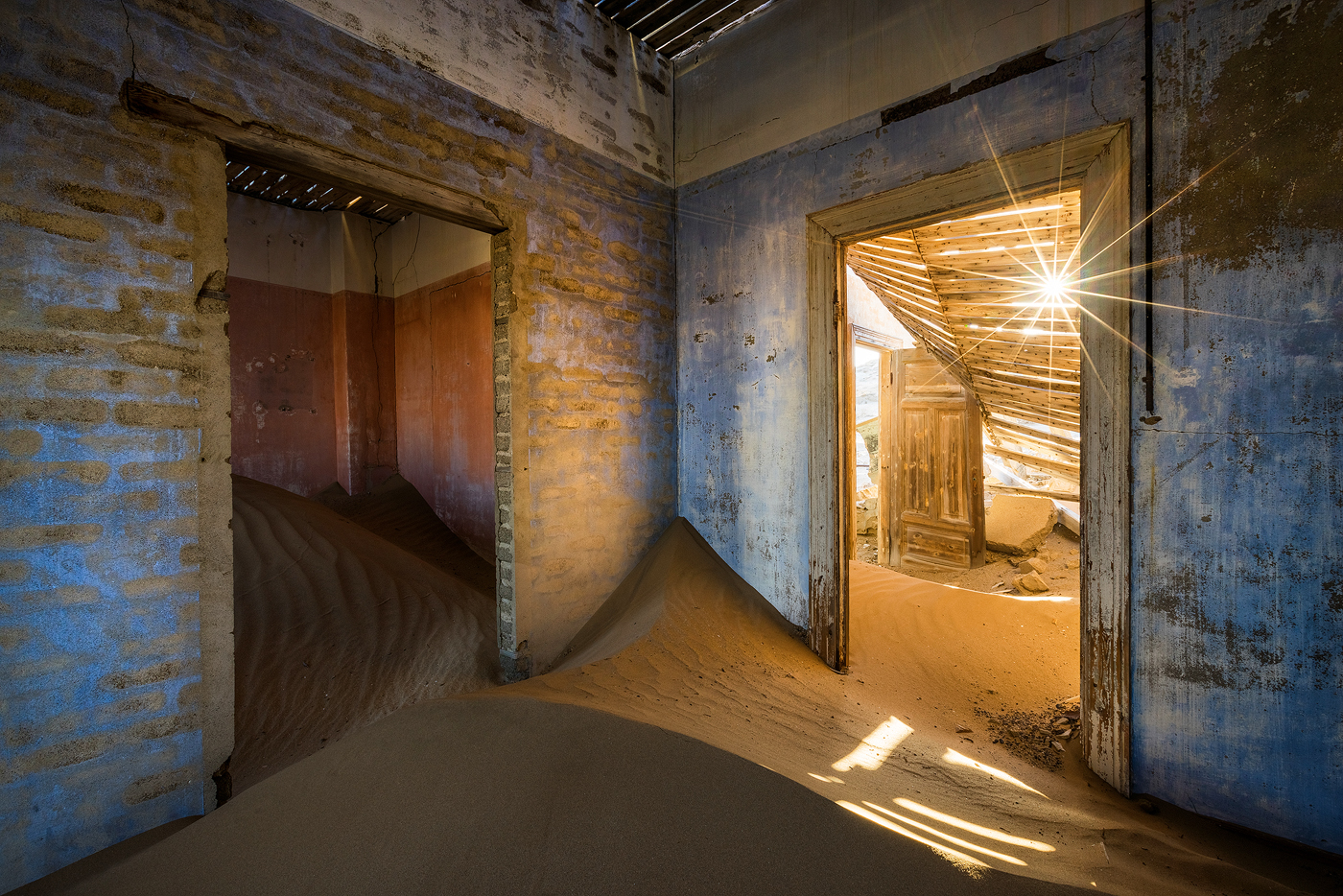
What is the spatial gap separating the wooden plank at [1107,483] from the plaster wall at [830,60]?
2.66 feet

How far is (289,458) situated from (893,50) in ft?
25.5

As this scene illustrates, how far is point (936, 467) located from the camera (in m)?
7.36

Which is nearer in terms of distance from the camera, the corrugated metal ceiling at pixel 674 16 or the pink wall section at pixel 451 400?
the corrugated metal ceiling at pixel 674 16

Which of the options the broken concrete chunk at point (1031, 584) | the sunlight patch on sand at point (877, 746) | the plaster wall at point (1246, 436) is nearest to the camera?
the plaster wall at point (1246, 436)

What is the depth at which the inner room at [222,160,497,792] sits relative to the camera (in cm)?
435

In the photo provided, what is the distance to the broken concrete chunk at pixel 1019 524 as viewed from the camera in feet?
23.6

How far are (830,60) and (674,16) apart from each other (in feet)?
4.02

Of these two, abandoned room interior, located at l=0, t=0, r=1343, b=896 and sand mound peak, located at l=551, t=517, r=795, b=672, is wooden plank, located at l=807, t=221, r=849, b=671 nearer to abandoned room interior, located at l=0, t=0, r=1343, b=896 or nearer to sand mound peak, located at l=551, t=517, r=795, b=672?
abandoned room interior, located at l=0, t=0, r=1343, b=896

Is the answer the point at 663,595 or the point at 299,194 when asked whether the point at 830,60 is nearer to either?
the point at 663,595

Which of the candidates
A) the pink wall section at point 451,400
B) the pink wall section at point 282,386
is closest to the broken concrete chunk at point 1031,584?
the pink wall section at point 451,400

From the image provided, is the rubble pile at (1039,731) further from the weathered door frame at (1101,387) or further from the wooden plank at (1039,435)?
the wooden plank at (1039,435)

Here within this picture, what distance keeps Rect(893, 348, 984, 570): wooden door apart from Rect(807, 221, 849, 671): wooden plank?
14.8 ft

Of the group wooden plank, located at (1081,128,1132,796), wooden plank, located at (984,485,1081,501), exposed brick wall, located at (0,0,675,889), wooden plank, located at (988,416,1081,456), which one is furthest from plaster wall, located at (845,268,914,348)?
exposed brick wall, located at (0,0,675,889)

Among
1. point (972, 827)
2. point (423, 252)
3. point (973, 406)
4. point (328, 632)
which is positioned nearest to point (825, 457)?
point (972, 827)
